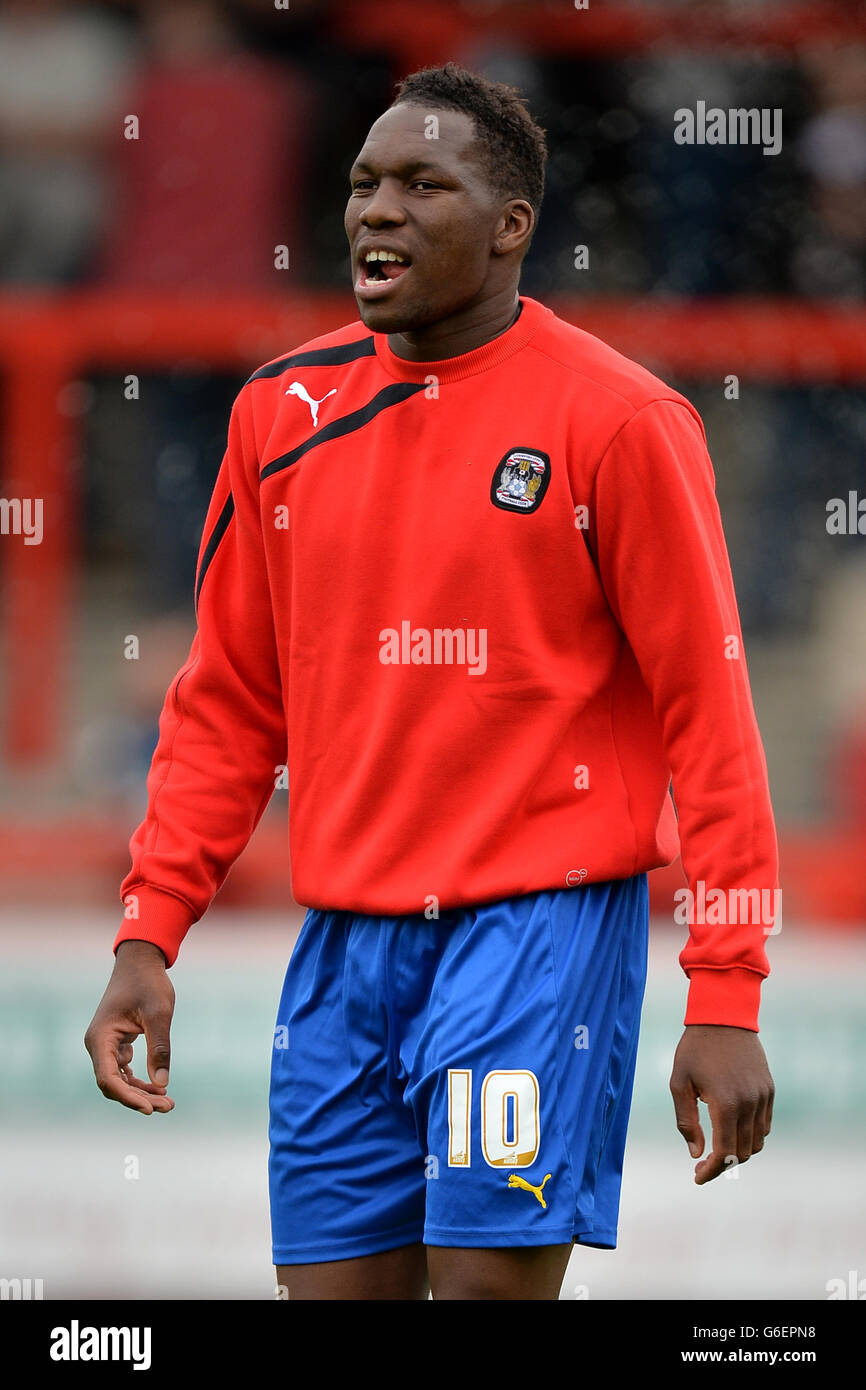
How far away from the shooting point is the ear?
7.47ft

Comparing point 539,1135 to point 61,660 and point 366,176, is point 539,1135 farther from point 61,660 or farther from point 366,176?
point 61,660

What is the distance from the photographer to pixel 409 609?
2.19m

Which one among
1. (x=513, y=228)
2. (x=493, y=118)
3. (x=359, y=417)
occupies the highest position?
(x=493, y=118)

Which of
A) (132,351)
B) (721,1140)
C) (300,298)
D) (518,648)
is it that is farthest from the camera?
(300,298)

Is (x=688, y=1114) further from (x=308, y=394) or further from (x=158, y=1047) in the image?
(x=308, y=394)

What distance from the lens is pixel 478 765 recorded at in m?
2.17

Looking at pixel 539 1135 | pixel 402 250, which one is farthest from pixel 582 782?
pixel 402 250

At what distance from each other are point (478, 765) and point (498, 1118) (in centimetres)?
36

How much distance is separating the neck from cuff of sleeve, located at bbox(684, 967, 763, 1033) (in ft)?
2.38

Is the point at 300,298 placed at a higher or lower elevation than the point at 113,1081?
higher

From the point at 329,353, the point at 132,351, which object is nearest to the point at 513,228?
the point at 329,353

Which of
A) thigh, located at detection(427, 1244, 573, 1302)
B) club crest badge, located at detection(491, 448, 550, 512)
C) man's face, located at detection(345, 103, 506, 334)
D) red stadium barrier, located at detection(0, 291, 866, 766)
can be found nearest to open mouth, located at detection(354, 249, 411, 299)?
man's face, located at detection(345, 103, 506, 334)

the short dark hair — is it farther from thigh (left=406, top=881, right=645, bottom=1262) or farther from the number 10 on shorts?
the number 10 on shorts

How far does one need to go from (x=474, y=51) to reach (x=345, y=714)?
518cm
